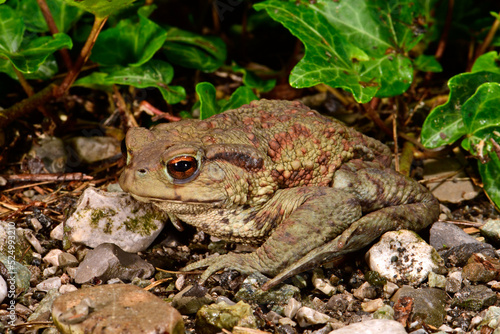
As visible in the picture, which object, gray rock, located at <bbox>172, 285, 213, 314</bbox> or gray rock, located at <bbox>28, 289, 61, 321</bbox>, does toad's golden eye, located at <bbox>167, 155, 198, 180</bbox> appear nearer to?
gray rock, located at <bbox>172, 285, 213, 314</bbox>

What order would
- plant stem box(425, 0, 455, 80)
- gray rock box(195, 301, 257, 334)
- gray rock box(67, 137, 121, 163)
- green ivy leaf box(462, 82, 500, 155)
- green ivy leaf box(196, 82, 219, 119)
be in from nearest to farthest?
gray rock box(195, 301, 257, 334) < green ivy leaf box(462, 82, 500, 155) < green ivy leaf box(196, 82, 219, 119) < gray rock box(67, 137, 121, 163) < plant stem box(425, 0, 455, 80)

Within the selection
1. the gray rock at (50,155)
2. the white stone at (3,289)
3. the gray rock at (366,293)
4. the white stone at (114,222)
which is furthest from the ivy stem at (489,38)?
the white stone at (3,289)

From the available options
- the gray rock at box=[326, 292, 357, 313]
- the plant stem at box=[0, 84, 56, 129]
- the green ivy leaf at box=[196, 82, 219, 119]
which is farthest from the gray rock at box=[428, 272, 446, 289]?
the plant stem at box=[0, 84, 56, 129]

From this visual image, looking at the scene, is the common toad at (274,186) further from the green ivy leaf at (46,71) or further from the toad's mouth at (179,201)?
the green ivy leaf at (46,71)

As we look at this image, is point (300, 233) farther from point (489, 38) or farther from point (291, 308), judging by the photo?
point (489, 38)

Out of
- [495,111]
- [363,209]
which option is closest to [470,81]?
[495,111]

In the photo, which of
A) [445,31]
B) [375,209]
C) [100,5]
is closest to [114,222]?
[100,5]

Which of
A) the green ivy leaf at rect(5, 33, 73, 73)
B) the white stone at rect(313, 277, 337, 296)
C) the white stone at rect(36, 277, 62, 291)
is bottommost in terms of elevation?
the white stone at rect(36, 277, 62, 291)
